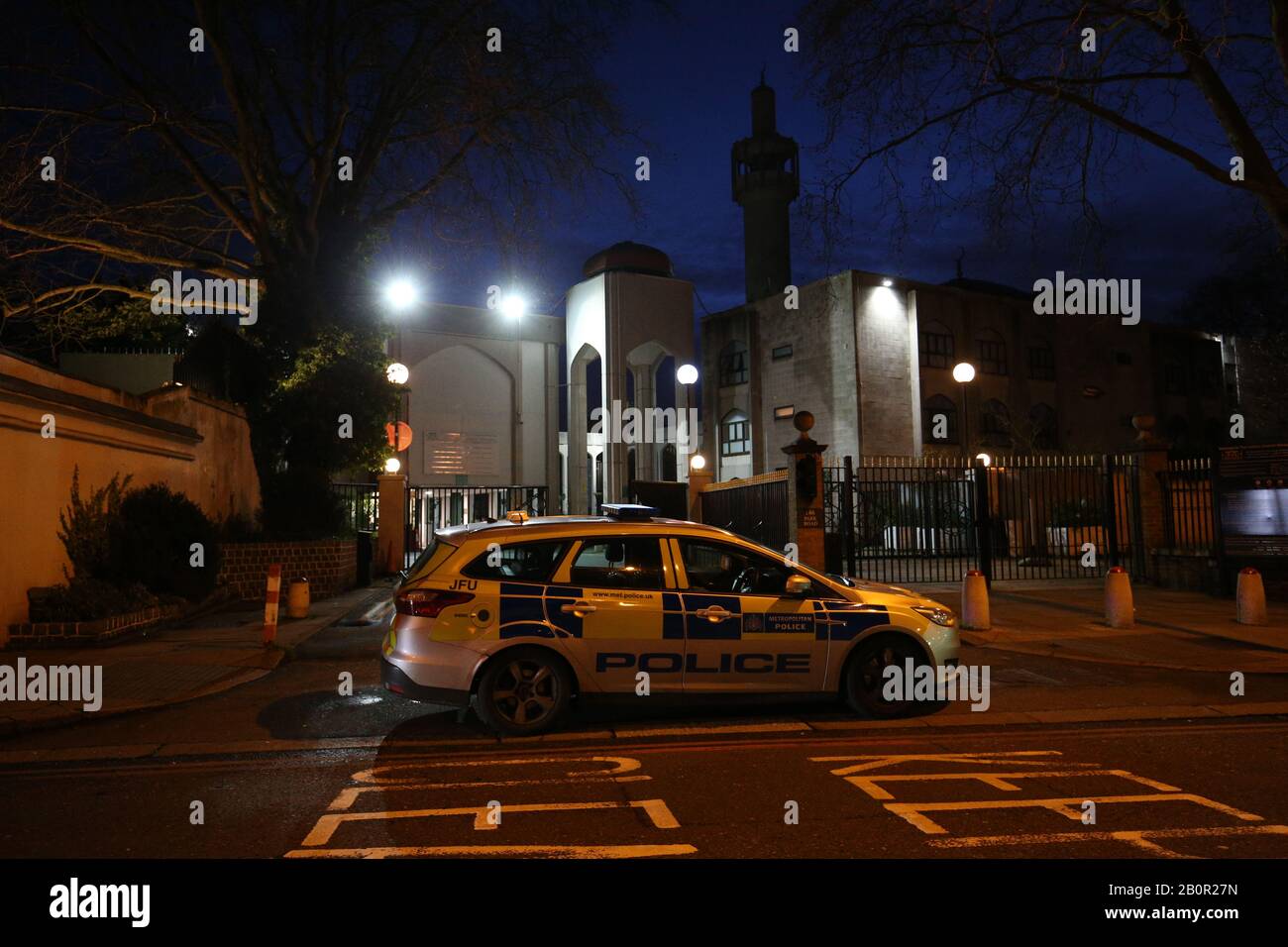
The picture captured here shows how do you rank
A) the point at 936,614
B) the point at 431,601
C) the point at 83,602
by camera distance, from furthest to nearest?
the point at 83,602, the point at 936,614, the point at 431,601

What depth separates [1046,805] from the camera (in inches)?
194

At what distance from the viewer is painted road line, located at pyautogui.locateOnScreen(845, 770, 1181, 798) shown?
5.29m

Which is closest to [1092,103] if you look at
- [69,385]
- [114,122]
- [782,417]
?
[69,385]

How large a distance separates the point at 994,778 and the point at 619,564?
10.0ft

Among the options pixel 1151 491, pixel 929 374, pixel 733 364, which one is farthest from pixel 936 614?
pixel 733 364

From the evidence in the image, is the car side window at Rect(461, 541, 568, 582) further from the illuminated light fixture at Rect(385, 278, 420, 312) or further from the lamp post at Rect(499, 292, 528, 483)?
the lamp post at Rect(499, 292, 528, 483)

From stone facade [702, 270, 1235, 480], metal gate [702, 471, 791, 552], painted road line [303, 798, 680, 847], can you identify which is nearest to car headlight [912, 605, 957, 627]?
painted road line [303, 798, 680, 847]

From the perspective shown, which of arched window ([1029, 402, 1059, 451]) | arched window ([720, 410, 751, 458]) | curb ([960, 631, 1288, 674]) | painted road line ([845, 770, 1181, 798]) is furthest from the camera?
arched window ([720, 410, 751, 458])

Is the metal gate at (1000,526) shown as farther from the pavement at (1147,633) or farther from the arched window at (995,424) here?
the arched window at (995,424)

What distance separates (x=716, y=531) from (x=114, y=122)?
16.9 meters

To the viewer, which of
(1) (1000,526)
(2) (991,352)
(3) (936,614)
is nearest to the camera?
(3) (936,614)

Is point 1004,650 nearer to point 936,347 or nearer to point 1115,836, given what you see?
point 1115,836

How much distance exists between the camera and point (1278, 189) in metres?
12.5

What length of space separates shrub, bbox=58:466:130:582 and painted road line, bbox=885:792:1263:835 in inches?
442
